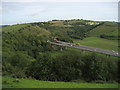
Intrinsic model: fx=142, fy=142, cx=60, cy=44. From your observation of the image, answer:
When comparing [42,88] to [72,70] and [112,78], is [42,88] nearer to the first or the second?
[72,70]

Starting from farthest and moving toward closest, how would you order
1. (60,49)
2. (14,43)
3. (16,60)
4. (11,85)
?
(60,49) → (14,43) → (16,60) → (11,85)

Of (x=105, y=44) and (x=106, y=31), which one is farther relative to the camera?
(x=106, y=31)

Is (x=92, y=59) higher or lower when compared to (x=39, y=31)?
lower

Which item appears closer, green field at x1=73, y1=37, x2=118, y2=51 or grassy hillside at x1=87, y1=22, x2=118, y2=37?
green field at x1=73, y1=37, x2=118, y2=51

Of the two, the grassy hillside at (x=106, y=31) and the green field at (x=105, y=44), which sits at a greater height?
the grassy hillside at (x=106, y=31)

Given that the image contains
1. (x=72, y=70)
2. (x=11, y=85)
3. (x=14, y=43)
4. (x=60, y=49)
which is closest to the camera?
(x=11, y=85)

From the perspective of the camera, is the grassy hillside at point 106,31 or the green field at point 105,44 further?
the grassy hillside at point 106,31

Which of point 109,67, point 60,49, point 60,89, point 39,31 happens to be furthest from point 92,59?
point 39,31

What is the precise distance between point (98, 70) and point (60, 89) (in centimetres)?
599

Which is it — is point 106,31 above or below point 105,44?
above

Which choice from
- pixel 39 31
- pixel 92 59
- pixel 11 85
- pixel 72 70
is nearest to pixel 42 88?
pixel 11 85

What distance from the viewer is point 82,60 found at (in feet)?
48.5

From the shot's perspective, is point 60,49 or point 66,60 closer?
point 66,60

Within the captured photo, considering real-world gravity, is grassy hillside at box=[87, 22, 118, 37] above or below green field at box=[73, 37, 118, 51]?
above
